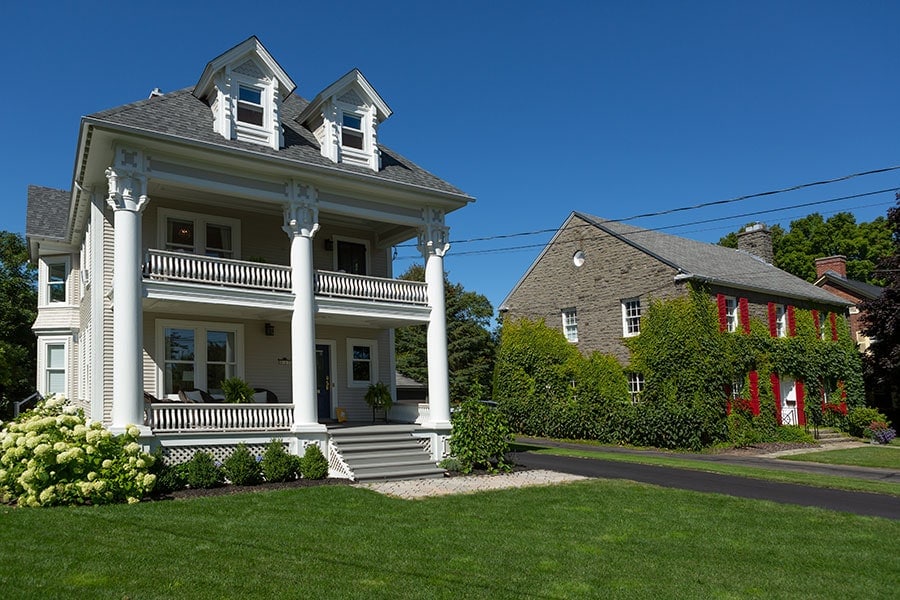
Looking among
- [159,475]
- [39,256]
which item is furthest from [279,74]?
[39,256]

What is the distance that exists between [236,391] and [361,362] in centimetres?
472

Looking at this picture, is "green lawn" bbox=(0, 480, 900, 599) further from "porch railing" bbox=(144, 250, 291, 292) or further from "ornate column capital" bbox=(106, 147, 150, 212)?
"ornate column capital" bbox=(106, 147, 150, 212)

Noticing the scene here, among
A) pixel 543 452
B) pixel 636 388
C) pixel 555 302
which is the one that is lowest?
pixel 543 452

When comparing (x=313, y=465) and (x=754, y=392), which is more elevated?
(x=754, y=392)

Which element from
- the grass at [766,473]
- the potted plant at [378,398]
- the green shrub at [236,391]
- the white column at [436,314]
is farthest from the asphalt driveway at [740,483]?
the green shrub at [236,391]

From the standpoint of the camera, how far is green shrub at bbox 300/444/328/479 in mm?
14625

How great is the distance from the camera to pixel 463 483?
14.7m

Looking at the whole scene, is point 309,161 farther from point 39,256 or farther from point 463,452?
point 39,256

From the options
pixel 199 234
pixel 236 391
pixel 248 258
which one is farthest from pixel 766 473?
pixel 199 234

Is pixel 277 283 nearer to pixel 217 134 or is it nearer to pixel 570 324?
pixel 217 134

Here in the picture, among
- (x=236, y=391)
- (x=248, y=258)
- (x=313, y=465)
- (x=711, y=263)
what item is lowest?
(x=313, y=465)

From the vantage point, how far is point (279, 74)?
1634cm

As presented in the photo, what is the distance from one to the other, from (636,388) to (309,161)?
17409mm

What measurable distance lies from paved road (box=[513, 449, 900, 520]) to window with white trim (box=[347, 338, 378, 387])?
4898 millimetres
